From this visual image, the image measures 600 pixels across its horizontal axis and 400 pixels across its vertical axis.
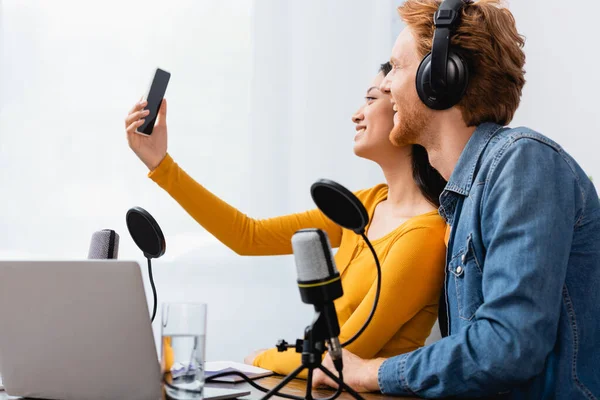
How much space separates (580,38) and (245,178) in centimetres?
141

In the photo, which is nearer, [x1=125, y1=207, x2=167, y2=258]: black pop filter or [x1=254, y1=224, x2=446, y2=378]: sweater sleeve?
[x1=125, y1=207, x2=167, y2=258]: black pop filter

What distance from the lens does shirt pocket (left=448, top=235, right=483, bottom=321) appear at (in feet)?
3.82

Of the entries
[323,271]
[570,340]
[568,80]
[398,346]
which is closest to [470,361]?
[570,340]

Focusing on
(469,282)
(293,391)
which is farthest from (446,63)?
(293,391)

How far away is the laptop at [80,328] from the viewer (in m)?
0.89

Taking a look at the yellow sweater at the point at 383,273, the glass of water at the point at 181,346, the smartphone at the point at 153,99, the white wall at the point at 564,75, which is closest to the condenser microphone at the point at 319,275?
the glass of water at the point at 181,346

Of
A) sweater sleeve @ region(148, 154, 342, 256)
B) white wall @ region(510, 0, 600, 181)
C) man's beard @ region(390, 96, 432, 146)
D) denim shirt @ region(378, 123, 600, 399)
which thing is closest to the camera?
denim shirt @ region(378, 123, 600, 399)

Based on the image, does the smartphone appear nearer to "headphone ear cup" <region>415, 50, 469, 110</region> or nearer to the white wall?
"headphone ear cup" <region>415, 50, 469, 110</region>

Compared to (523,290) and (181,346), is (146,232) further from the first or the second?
(523,290)

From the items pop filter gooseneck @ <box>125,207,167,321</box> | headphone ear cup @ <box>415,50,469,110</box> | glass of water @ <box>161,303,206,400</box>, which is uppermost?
headphone ear cup @ <box>415,50,469,110</box>

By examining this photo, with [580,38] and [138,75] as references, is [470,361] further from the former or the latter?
[580,38]

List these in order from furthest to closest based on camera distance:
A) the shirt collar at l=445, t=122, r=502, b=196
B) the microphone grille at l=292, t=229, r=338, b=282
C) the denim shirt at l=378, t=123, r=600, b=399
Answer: the shirt collar at l=445, t=122, r=502, b=196 → the denim shirt at l=378, t=123, r=600, b=399 → the microphone grille at l=292, t=229, r=338, b=282

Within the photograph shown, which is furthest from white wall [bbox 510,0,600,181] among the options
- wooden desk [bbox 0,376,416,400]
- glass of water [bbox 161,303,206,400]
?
glass of water [bbox 161,303,206,400]

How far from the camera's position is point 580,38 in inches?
103
